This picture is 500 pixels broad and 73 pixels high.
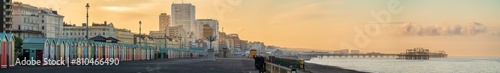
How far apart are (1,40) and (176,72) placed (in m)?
13.8

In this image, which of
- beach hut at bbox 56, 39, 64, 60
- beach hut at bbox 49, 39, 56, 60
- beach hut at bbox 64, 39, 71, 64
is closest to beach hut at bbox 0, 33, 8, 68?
beach hut at bbox 49, 39, 56, 60

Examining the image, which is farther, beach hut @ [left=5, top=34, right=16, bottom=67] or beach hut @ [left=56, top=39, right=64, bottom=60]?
beach hut @ [left=56, top=39, right=64, bottom=60]

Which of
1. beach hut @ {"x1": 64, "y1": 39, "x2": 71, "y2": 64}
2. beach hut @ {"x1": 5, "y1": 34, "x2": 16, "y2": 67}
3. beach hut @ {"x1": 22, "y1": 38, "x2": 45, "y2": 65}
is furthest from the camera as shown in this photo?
beach hut @ {"x1": 64, "y1": 39, "x2": 71, "y2": 64}

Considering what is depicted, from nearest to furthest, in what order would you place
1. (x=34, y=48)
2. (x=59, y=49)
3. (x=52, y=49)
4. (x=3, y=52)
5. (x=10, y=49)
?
(x=3, y=52) < (x=10, y=49) < (x=34, y=48) < (x=52, y=49) < (x=59, y=49)

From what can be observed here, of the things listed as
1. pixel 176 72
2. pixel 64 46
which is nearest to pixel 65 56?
pixel 64 46

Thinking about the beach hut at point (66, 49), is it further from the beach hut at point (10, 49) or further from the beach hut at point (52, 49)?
the beach hut at point (10, 49)

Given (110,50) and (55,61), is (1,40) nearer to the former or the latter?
(55,61)

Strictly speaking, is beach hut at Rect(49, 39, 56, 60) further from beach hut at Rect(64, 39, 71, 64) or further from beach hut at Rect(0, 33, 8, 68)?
beach hut at Rect(0, 33, 8, 68)

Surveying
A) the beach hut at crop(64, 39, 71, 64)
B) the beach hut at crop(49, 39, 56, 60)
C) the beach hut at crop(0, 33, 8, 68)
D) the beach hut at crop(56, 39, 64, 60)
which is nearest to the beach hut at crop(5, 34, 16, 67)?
the beach hut at crop(0, 33, 8, 68)

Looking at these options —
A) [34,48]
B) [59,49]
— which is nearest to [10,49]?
[34,48]

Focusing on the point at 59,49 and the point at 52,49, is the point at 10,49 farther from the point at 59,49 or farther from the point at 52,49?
the point at 59,49

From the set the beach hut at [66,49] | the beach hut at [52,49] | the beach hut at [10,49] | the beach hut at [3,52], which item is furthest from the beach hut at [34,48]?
the beach hut at [3,52]

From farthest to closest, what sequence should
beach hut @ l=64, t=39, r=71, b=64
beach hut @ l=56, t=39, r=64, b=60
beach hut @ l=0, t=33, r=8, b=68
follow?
1. beach hut @ l=64, t=39, r=71, b=64
2. beach hut @ l=56, t=39, r=64, b=60
3. beach hut @ l=0, t=33, r=8, b=68

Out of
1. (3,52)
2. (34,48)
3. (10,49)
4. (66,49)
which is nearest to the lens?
(3,52)
